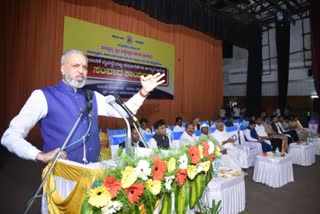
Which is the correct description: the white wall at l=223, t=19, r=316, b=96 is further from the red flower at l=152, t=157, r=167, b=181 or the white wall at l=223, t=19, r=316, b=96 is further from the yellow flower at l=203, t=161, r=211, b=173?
the red flower at l=152, t=157, r=167, b=181

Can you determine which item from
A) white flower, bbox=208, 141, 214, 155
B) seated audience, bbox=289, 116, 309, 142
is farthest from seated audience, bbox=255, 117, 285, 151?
white flower, bbox=208, 141, 214, 155

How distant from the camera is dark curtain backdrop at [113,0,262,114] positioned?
276 inches

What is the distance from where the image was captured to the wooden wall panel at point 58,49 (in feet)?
17.4

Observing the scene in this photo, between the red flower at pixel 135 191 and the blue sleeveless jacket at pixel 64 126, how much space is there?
2.11 feet

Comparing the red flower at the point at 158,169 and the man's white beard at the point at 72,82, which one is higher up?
the man's white beard at the point at 72,82

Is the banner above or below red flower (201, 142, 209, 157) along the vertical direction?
above

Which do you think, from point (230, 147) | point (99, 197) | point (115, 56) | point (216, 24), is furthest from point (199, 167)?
point (216, 24)

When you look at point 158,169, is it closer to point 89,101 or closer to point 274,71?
point 89,101

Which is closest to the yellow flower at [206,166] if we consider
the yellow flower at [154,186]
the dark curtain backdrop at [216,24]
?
the yellow flower at [154,186]

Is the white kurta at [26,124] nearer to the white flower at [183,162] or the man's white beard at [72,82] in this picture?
the man's white beard at [72,82]

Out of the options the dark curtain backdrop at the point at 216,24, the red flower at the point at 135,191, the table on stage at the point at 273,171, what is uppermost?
the dark curtain backdrop at the point at 216,24

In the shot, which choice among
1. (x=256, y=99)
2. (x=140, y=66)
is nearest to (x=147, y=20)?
(x=140, y=66)

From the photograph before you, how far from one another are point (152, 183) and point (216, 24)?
9093mm

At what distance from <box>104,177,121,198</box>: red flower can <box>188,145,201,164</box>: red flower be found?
0.44 meters
